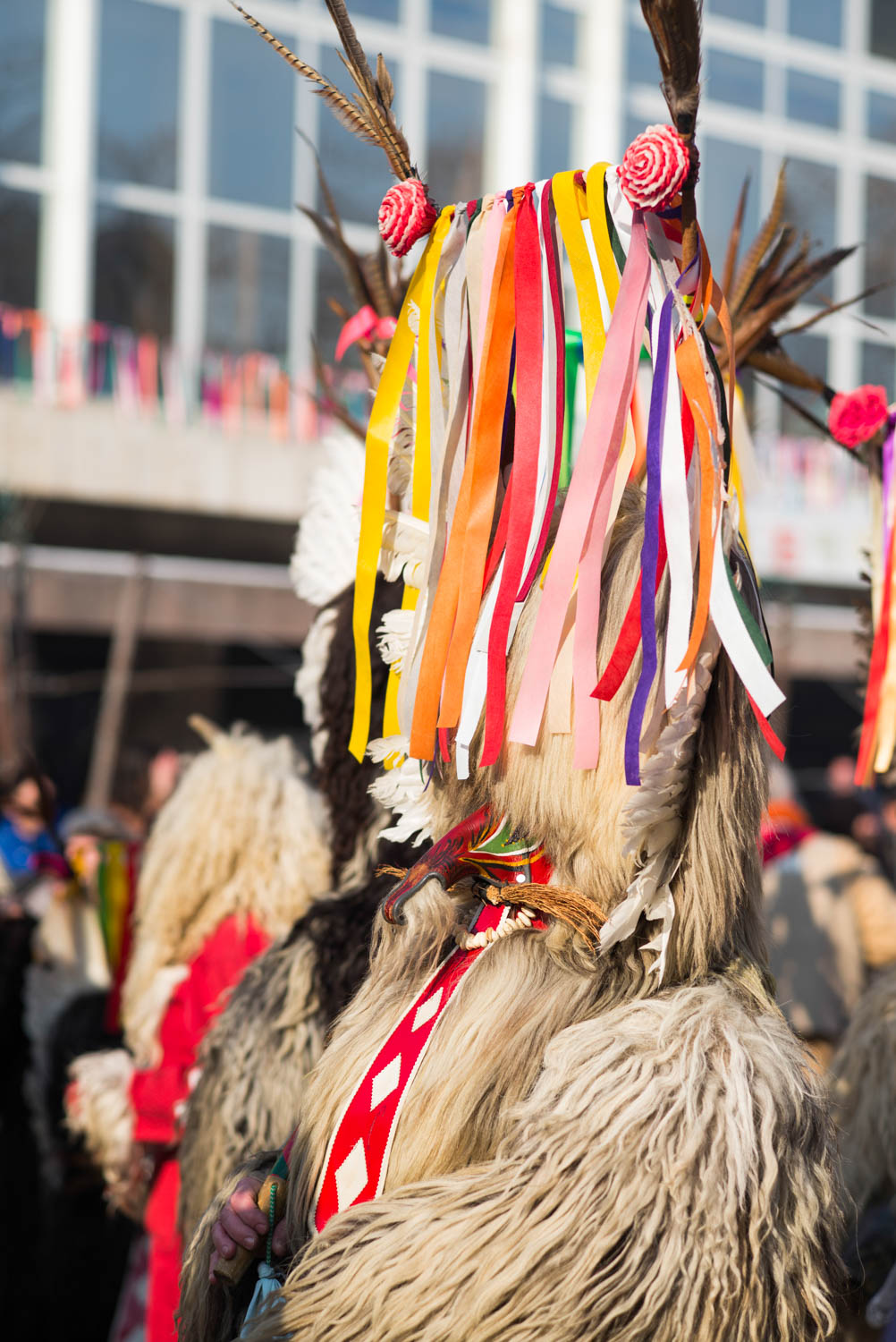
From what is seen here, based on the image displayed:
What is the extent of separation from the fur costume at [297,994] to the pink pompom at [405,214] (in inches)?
26.5

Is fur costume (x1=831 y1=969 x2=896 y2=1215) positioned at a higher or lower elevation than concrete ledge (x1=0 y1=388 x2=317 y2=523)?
lower

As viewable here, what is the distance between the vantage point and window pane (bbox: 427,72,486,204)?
11.3 meters

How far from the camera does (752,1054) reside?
112 centimetres

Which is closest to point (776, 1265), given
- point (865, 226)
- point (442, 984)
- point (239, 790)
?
point (442, 984)

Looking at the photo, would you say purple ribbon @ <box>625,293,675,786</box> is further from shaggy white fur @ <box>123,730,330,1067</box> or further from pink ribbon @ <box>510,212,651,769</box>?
shaggy white fur @ <box>123,730,330,1067</box>

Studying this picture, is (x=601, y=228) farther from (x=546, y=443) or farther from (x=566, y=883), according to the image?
(x=566, y=883)

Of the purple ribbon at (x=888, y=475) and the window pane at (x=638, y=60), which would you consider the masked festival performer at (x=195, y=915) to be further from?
the window pane at (x=638, y=60)

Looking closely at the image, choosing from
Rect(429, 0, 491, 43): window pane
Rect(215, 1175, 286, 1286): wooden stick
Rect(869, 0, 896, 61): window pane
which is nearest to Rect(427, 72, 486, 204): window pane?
Rect(429, 0, 491, 43): window pane

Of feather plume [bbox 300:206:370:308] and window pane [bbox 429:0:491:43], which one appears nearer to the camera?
feather plume [bbox 300:206:370:308]

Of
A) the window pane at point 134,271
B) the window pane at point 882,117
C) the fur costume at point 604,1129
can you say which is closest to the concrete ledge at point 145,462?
the window pane at point 134,271

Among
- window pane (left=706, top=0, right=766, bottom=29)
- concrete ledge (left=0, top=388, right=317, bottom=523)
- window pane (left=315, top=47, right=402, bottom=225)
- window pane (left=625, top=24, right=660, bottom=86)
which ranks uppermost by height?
window pane (left=706, top=0, right=766, bottom=29)

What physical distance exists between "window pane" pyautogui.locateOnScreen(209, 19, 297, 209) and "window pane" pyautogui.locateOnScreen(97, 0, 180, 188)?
36 cm

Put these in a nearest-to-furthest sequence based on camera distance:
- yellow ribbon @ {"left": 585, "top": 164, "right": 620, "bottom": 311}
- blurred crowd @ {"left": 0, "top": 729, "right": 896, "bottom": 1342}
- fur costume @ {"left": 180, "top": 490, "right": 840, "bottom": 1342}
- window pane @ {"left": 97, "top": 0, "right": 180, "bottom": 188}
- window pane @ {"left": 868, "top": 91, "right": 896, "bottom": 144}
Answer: fur costume @ {"left": 180, "top": 490, "right": 840, "bottom": 1342}, yellow ribbon @ {"left": 585, "top": 164, "right": 620, "bottom": 311}, blurred crowd @ {"left": 0, "top": 729, "right": 896, "bottom": 1342}, window pane @ {"left": 97, "top": 0, "right": 180, "bottom": 188}, window pane @ {"left": 868, "top": 91, "right": 896, "bottom": 144}

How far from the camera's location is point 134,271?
34.5ft
